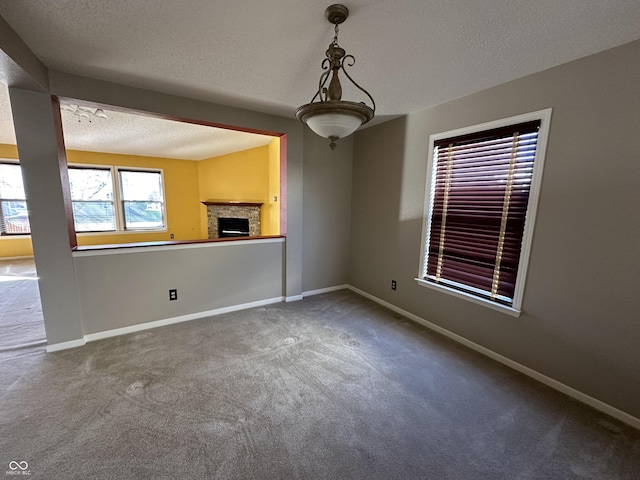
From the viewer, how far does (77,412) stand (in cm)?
174

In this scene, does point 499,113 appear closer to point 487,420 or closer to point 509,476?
point 487,420

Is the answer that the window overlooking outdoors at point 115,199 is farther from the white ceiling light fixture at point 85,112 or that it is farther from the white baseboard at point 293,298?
the white baseboard at point 293,298

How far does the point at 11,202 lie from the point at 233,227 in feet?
14.5

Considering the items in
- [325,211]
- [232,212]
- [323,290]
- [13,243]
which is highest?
[325,211]

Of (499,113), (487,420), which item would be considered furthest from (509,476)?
(499,113)

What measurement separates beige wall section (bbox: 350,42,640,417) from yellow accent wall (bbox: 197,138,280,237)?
3.28 m

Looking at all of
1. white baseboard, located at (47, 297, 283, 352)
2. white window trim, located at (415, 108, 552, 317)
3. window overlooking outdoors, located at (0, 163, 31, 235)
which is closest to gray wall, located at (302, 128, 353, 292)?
white baseboard, located at (47, 297, 283, 352)

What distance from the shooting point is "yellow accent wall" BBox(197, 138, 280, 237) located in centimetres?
500

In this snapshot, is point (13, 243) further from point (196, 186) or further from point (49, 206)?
point (49, 206)

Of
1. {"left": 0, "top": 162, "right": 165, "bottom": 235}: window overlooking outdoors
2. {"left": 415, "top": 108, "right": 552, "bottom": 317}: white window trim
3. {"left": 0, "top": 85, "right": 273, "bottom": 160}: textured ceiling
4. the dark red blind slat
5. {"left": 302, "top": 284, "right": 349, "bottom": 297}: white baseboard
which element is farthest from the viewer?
{"left": 0, "top": 162, "right": 165, "bottom": 235}: window overlooking outdoors

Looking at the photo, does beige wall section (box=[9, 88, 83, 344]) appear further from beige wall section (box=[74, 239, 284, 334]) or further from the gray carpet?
the gray carpet

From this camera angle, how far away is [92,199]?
5.98 m

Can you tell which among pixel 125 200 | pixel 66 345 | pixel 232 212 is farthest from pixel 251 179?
pixel 66 345

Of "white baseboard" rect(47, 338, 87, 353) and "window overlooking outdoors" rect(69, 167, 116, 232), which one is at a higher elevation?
"window overlooking outdoors" rect(69, 167, 116, 232)
